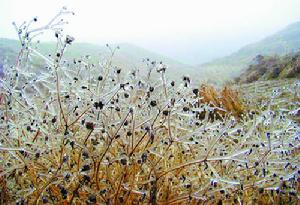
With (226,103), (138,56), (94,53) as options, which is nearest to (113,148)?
(94,53)

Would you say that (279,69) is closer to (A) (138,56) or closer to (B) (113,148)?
(A) (138,56)

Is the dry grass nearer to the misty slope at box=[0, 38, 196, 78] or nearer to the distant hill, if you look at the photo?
the misty slope at box=[0, 38, 196, 78]

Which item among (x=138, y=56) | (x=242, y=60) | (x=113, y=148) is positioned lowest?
(x=242, y=60)

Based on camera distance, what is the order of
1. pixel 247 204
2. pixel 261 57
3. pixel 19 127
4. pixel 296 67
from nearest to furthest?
pixel 19 127, pixel 247 204, pixel 296 67, pixel 261 57

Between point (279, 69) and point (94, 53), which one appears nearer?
point (94, 53)

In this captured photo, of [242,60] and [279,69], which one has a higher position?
[279,69]

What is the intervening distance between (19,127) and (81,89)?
38 centimetres

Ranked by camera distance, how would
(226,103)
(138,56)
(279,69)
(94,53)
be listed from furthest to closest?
(138,56), (279,69), (226,103), (94,53)

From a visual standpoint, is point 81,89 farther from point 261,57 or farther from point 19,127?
point 261,57

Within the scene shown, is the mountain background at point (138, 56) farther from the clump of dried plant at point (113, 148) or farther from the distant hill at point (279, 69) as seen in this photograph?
the distant hill at point (279, 69)

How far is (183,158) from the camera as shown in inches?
83.7

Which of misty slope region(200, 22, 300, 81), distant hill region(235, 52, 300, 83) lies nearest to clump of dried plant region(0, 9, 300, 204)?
distant hill region(235, 52, 300, 83)

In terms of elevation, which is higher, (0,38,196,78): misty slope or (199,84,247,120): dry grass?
(0,38,196,78): misty slope

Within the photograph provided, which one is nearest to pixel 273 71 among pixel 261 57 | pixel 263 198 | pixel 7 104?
pixel 261 57
